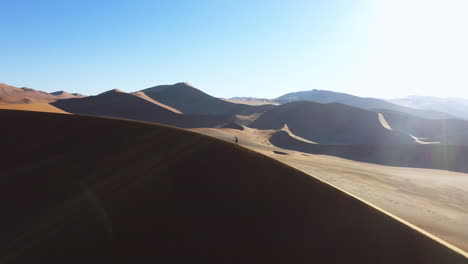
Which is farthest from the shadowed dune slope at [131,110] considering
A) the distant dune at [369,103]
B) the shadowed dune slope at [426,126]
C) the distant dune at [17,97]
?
the distant dune at [369,103]

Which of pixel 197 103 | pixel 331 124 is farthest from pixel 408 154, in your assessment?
pixel 197 103

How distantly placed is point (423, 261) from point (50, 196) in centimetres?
638

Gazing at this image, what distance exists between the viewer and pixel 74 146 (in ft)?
21.8

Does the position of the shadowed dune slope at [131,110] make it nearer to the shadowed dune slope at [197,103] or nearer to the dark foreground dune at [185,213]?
the shadowed dune slope at [197,103]

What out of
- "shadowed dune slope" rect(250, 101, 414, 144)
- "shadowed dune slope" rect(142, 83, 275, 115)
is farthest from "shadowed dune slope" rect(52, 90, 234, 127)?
"shadowed dune slope" rect(142, 83, 275, 115)

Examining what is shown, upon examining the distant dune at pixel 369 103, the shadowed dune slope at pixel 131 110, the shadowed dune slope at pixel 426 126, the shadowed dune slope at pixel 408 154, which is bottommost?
the shadowed dune slope at pixel 408 154

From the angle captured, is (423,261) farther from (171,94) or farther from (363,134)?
(171,94)

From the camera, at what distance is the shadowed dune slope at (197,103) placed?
313ft

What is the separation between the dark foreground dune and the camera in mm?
3574

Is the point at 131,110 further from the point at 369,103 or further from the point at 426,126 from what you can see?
the point at 369,103

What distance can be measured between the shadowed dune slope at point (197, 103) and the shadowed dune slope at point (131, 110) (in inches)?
841

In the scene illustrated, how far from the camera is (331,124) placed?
205 feet

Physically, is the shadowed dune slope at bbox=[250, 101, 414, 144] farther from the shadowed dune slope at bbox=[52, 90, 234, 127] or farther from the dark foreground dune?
the dark foreground dune

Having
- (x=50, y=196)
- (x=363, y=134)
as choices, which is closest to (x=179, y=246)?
(x=50, y=196)
